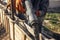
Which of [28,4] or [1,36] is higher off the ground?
[28,4]

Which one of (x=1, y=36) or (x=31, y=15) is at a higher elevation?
(x=31, y=15)

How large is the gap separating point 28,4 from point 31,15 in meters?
0.13

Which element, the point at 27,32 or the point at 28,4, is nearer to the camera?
the point at 28,4

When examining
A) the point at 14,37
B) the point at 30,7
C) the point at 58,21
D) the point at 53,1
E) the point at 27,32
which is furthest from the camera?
the point at 53,1

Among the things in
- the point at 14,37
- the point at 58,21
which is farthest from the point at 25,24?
the point at 58,21

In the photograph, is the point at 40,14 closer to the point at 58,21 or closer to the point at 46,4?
the point at 46,4

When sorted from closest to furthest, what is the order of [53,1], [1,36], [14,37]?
[14,37]
[1,36]
[53,1]

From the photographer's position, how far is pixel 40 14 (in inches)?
→ 114

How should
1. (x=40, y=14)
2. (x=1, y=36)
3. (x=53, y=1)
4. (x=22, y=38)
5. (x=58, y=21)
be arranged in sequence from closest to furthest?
1. (x=40, y=14)
2. (x=22, y=38)
3. (x=1, y=36)
4. (x=58, y=21)
5. (x=53, y=1)

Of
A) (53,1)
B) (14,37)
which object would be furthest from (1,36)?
(53,1)

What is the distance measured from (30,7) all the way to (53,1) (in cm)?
1498

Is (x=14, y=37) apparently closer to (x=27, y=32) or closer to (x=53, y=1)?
(x=27, y=32)

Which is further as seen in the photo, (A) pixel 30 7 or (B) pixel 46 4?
(B) pixel 46 4

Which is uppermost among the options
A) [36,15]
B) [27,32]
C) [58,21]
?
[36,15]
